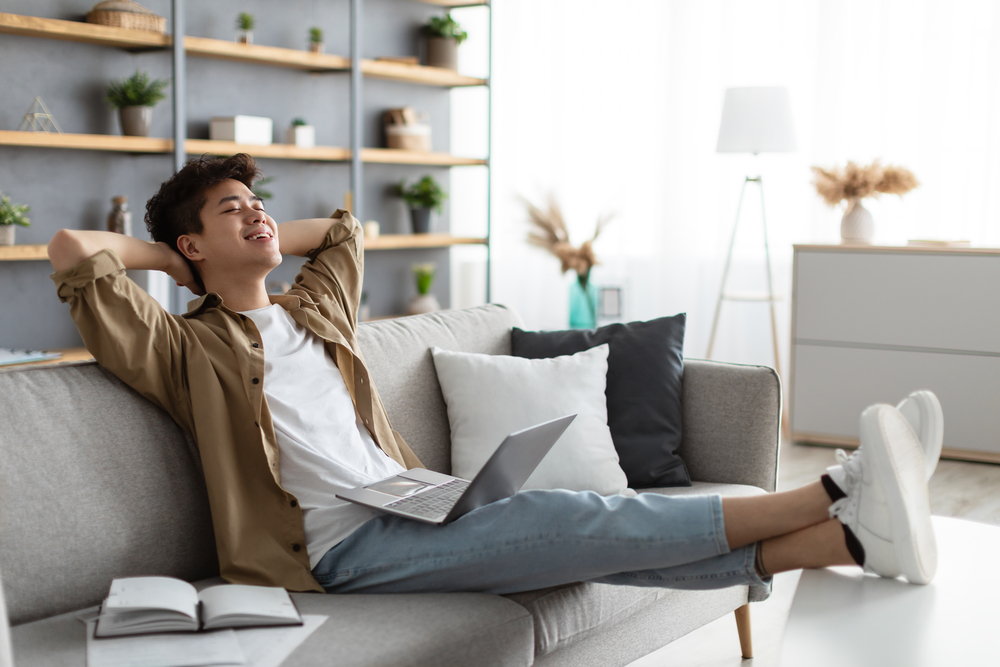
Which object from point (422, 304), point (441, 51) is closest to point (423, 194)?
point (422, 304)

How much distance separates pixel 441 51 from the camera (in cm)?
487

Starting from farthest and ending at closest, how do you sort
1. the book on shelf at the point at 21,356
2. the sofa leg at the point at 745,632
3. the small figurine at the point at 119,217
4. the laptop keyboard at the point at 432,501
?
the small figurine at the point at 119,217 → the book on shelf at the point at 21,356 → the sofa leg at the point at 745,632 → the laptop keyboard at the point at 432,501

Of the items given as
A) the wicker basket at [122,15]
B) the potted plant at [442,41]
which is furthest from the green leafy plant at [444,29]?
the wicker basket at [122,15]

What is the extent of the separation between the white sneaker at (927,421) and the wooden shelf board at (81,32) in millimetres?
3117

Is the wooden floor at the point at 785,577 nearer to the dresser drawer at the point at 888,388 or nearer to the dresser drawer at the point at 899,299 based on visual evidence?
the dresser drawer at the point at 888,388

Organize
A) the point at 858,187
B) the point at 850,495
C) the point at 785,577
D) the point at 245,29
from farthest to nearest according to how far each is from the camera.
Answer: the point at 858,187 < the point at 245,29 < the point at 785,577 < the point at 850,495

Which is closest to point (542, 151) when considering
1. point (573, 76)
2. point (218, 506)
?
point (573, 76)

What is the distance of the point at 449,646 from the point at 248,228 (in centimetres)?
92

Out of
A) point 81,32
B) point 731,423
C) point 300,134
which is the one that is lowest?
point 731,423

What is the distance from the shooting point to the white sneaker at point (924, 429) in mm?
1434

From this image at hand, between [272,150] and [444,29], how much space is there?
130 cm

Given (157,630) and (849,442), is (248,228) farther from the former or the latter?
(849,442)

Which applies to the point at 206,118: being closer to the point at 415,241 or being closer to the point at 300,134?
A: the point at 300,134

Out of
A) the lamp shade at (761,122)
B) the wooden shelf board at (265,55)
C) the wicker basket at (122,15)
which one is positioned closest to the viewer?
the wicker basket at (122,15)
